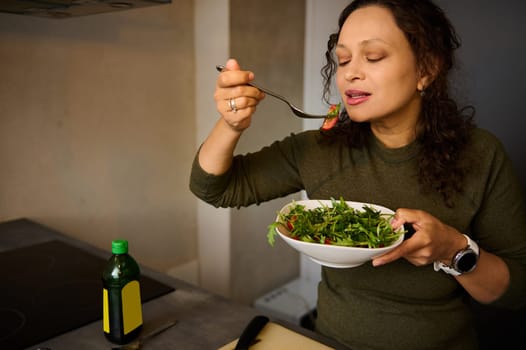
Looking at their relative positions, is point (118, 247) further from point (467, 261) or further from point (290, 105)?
point (467, 261)

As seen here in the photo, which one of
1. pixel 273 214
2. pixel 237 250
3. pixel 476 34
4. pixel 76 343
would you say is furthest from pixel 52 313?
pixel 476 34

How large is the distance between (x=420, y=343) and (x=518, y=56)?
1.37 meters

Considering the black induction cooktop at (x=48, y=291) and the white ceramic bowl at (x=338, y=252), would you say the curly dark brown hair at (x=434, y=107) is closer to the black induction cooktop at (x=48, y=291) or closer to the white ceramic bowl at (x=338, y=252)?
the white ceramic bowl at (x=338, y=252)

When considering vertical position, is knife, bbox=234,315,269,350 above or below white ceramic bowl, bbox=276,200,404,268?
below

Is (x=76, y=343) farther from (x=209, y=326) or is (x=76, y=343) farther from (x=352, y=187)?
(x=352, y=187)

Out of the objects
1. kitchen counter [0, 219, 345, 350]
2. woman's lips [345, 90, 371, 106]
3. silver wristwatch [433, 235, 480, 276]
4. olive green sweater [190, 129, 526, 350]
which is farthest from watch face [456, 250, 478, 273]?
woman's lips [345, 90, 371, 106]

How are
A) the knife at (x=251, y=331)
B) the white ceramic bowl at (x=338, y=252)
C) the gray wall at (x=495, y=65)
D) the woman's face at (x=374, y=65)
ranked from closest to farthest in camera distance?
the white ceramic bowl at (x=338, y=252)
the knife at (x=251, y=331)
the woman's face at (x=374, y=65)
the gray wall at (x=495, y=65)

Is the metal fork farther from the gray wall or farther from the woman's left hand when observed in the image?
the gray wall

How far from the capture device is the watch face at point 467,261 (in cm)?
105

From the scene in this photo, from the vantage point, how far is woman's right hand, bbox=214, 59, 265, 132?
103 centimetres

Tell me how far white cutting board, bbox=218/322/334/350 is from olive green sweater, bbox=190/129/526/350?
0.24 meters

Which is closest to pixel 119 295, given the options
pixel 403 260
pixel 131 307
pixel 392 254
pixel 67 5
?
pixel 131 307

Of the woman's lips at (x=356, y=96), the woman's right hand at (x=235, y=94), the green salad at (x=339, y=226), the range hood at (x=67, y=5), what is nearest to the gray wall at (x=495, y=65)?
the woman's lips at (x=356, y=96)

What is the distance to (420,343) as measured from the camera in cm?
118
